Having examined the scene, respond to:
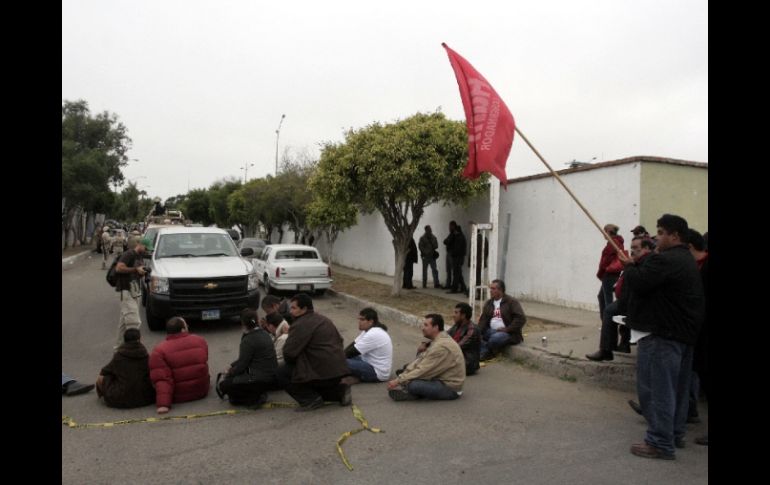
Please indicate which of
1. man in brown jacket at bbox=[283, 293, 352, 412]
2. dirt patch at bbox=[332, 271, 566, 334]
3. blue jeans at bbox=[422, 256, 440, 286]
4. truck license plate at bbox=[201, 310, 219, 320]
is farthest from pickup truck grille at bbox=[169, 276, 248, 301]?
blue jeans at bbox=[422, 256, 440, 286]

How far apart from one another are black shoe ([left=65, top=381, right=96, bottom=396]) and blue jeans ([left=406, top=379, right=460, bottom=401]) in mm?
3767

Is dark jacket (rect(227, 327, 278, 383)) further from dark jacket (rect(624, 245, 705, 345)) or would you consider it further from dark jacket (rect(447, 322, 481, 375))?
dark jacket (rect(624, 245, 705, 345))

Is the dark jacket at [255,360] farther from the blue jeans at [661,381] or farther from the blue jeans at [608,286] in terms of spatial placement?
the blue jeans at [608,286]

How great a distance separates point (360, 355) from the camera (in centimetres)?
693

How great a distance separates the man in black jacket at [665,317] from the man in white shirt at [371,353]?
3110 millimetres

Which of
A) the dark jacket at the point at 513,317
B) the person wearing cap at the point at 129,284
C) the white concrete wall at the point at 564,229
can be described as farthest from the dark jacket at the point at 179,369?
the white concrete wall at the point at 564,229

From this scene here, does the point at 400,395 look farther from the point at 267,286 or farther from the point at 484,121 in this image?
the point at 267,286

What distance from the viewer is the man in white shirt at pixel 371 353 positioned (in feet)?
22.2

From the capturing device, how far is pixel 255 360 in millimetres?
5797

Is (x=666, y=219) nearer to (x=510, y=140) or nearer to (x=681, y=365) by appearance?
(x=681, y=365)

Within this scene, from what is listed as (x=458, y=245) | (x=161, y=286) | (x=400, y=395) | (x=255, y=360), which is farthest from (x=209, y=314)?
(x=458, y=245)

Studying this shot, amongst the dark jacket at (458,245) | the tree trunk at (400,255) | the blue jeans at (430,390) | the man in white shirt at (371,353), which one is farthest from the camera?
the dark jacket at (458,245)
